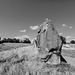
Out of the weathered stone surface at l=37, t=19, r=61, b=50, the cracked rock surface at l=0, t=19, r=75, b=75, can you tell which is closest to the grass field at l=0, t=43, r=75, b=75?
the cracked rock surface at l=0, t=19, r=75, b=75

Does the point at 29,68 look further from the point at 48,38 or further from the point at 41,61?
the point at 48,38

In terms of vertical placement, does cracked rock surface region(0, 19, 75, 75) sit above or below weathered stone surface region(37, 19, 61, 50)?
below

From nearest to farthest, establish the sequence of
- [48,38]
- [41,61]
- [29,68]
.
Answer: [29,68], [41,61], [48,38]

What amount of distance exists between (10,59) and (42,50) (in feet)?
6.56

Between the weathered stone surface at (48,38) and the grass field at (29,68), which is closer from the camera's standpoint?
the grass field at (29,68)

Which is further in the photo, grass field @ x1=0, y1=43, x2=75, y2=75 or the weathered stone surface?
the weathered stone surface

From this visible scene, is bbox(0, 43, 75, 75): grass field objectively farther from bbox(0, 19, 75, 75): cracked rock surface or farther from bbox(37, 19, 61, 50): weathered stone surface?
bbox(37, 19, 61, 50): weathered stone surface

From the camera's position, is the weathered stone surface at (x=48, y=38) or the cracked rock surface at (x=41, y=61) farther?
the weathered stone surface at (x=48, y=38)

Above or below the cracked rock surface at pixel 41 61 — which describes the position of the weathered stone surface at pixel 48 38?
above

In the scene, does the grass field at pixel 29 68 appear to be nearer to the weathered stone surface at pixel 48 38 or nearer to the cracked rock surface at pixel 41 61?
the cracked rock surface at pixel 41 61

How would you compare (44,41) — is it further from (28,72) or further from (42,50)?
(28,72)

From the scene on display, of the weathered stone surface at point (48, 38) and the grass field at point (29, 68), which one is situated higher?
the weathered stone surface at point (48, 38)

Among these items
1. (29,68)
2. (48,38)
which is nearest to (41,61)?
(29,68)

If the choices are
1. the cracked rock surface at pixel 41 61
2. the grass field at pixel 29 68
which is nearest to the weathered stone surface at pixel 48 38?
the cracked rock surface at pixel 41 61
